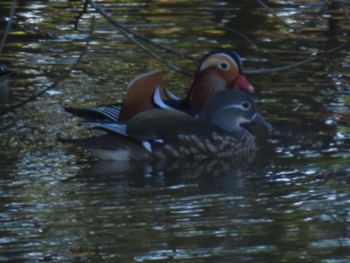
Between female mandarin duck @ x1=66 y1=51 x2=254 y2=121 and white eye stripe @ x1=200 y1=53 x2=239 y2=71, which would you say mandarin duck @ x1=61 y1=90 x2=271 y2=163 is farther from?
white eye stripe @ x1=200 y1=53 x2=239 y2=71

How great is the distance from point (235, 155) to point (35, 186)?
5.85ft

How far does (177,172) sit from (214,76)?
1305 millimetres

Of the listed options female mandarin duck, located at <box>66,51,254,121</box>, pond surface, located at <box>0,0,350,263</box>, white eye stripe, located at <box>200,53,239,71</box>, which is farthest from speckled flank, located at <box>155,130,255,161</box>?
white eye stripe, located at <box>200,53,239,71</box>

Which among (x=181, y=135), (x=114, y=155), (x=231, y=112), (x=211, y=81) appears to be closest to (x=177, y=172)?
(x=181, y=135)

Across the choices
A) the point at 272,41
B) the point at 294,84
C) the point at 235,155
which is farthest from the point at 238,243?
the point at 272,41

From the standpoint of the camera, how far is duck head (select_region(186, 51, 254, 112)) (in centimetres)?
1098

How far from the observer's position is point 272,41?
572 inches

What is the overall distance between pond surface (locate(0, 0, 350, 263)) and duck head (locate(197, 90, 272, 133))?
0.25 metres

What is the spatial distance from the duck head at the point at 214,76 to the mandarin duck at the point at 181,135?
0.36 m

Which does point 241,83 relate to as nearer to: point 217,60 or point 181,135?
point 217,60

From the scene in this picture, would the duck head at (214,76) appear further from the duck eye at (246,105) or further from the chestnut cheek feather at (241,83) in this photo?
the duck eye at (246,105)

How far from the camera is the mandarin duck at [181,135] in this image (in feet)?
33.6

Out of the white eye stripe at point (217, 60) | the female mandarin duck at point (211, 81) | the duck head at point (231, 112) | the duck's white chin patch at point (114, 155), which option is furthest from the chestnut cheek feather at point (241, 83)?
the duck's white chin patch at point (114, 155)

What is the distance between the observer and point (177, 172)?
9984mm
